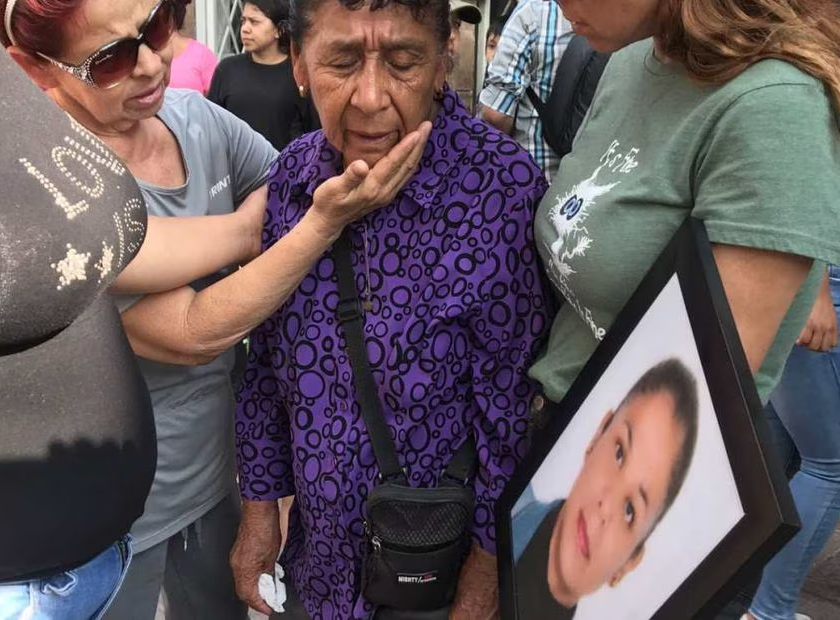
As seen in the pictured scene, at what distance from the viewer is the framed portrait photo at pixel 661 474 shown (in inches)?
28.0

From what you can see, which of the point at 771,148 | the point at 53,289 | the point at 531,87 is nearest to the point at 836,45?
the point at 771,148

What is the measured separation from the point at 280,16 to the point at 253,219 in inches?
51.3

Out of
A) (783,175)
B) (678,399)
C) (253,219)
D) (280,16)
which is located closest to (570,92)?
(280,16)

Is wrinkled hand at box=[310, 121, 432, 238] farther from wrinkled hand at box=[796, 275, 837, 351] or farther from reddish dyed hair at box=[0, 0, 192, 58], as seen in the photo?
wrinkled hand at box=[796, 275, 837, 351]

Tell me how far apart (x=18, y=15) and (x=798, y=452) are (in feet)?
7.89

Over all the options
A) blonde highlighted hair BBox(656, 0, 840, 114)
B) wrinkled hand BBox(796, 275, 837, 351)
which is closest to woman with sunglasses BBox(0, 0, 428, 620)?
blonde highlighted hair BBox(656, 0, 840, 114)

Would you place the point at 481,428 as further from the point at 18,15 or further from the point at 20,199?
the point at 18,15

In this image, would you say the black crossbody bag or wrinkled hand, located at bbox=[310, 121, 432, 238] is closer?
wrinkled hand, located at bbox=[310, 121, 432, 238]

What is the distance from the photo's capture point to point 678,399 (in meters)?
0.85

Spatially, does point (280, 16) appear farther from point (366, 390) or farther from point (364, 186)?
point (366, 390)

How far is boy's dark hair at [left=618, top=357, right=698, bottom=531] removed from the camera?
2.64ft

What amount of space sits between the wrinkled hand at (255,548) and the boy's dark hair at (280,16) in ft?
3.34

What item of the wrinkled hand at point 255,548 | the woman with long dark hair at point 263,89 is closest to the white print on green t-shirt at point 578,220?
the wrinkled hand at point 255,548

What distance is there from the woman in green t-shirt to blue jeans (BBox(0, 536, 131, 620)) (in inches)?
36.6
